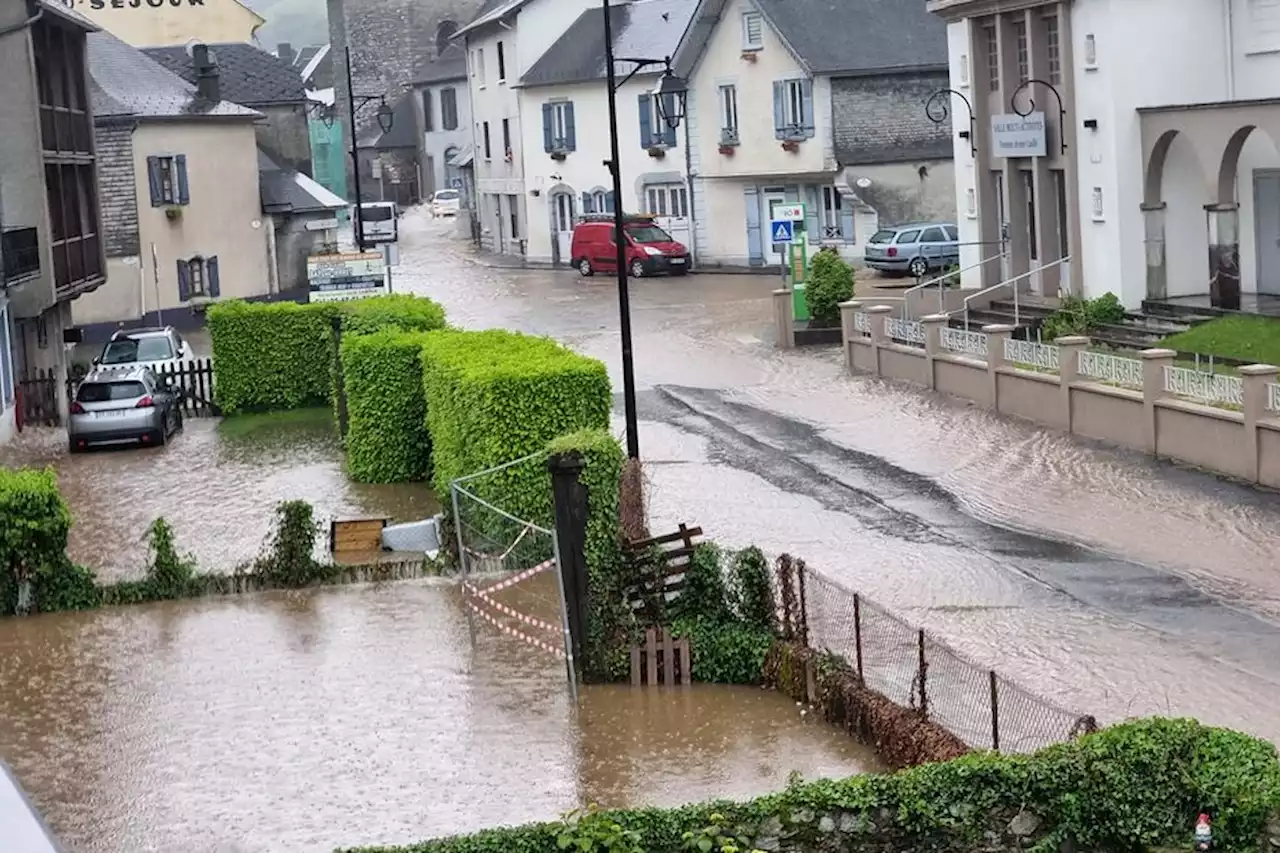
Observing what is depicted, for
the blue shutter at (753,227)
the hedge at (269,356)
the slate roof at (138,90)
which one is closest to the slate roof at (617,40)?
the blue shutter at (753,227)

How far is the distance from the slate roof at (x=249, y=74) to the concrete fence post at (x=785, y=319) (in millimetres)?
26685

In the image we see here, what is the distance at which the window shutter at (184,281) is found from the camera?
52188 mm

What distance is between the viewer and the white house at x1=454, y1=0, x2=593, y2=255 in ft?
218

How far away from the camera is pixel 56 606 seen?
2053cm

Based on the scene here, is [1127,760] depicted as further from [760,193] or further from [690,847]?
[760,193]

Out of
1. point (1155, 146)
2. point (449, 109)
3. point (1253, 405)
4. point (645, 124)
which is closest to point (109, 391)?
point (1155, 146)

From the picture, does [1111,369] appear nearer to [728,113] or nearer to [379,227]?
[728,113]

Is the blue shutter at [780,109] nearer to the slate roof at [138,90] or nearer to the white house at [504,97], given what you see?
the white house at [504,97]

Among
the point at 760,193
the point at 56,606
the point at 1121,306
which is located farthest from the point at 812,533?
the point at 760,193

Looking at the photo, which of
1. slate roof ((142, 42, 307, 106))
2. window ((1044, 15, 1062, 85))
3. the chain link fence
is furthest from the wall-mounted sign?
slate roof ((142, 42, 307, 106))

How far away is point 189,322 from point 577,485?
36.7m

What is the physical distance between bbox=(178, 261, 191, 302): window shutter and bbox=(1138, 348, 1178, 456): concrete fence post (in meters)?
31.9

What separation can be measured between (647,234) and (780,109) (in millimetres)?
5057

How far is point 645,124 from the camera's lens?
2456 inches
